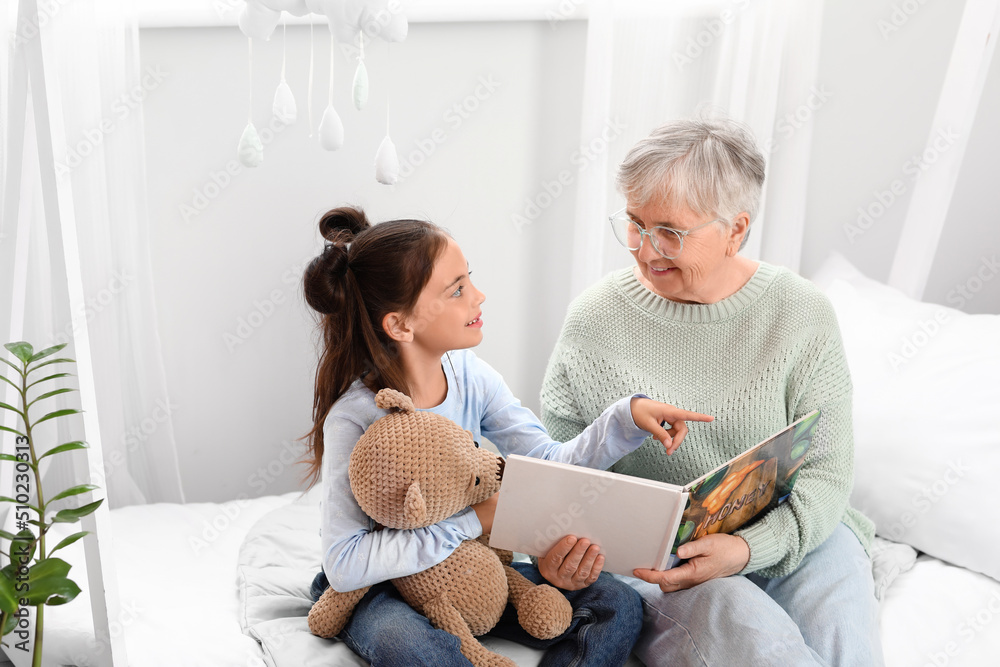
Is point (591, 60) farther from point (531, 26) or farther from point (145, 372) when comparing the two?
point (145, 372)

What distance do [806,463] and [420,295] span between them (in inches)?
26.3

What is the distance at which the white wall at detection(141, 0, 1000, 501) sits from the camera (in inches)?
72.7

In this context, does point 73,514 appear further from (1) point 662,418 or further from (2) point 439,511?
(1) point 662,418

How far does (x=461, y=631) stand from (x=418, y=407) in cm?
32

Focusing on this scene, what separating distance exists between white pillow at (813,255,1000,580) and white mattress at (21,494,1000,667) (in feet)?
0.22

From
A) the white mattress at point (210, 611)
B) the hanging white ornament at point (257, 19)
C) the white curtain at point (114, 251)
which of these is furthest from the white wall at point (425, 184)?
the hanging white ornament at point (257, 19)

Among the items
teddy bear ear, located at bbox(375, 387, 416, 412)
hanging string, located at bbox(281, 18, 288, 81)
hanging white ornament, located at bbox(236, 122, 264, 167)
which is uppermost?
hanging string, located at bbox(281, 18, 288, 81)

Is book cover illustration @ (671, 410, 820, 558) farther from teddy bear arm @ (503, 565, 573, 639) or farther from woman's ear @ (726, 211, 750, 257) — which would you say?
woman's ear @ (726, 211, 750, 257)

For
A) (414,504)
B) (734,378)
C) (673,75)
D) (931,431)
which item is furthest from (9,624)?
(673,75)

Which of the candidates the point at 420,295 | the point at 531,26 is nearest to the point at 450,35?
the point at 531,26

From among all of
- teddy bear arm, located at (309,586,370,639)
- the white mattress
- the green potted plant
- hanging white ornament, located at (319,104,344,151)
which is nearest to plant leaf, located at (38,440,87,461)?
the green potted plant

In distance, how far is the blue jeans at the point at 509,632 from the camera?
1085 millimetres

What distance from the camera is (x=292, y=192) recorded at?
1907 millimetres

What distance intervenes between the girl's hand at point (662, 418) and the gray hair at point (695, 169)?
0.30 meters
